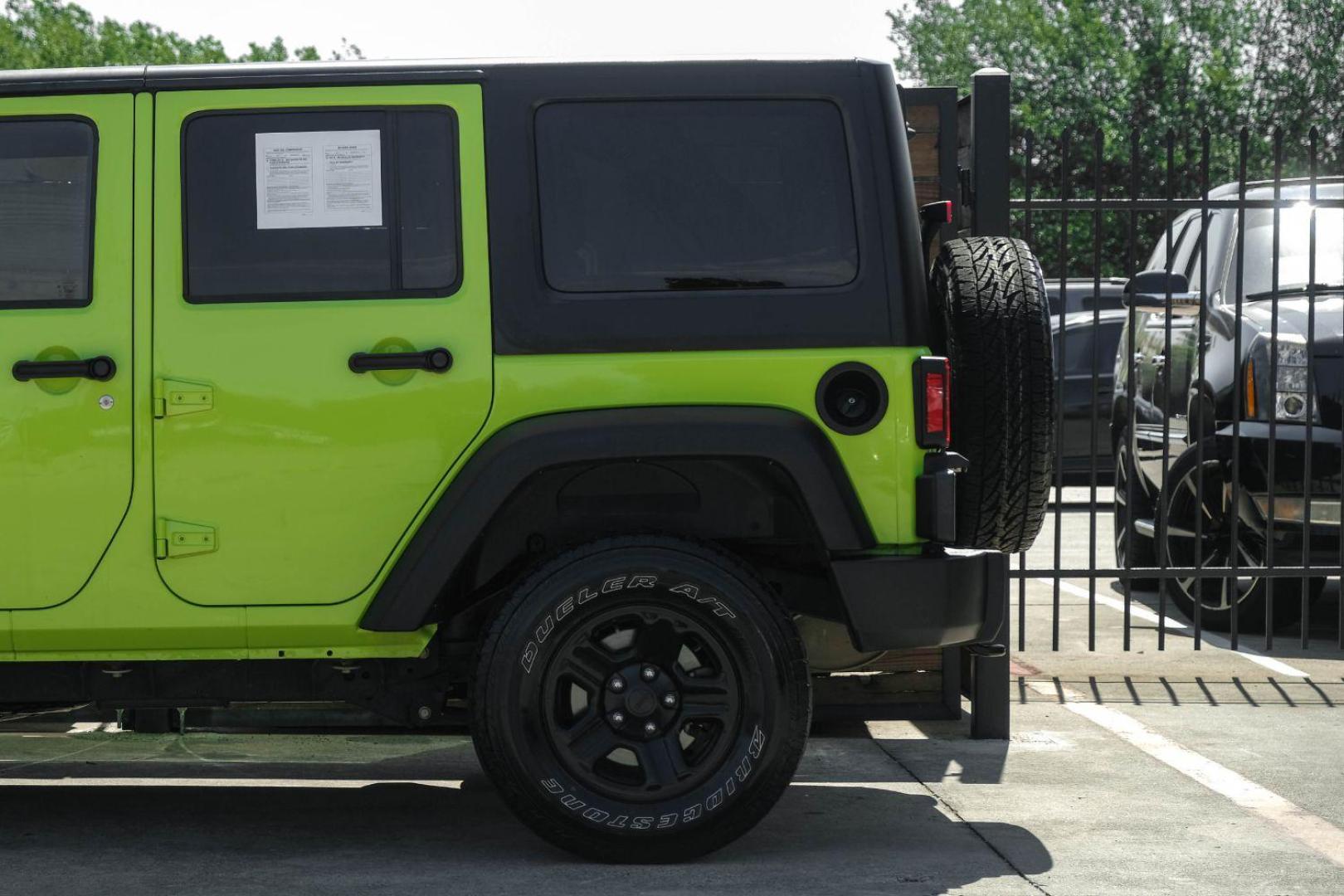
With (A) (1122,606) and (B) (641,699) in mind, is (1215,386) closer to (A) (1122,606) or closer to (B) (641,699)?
(A) (1122,606)

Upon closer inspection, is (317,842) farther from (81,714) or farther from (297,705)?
(81,714)

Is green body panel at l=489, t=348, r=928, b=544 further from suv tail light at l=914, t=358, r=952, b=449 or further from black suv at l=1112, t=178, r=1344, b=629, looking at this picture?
black suv at l=1112, t=178, r=1344, b=629

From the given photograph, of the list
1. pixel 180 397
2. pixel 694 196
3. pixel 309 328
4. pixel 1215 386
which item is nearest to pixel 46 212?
pixel 180 397

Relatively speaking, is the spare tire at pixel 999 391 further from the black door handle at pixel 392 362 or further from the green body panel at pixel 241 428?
the black door handle at pixel 392 362

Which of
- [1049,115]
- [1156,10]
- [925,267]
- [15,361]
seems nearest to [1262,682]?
[925,267]

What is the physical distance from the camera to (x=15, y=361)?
14.2ft

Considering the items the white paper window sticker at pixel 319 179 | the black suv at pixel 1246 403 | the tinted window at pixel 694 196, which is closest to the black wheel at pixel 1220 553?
the black suv at pixel 1246 403

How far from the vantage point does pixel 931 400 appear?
4.42 metres

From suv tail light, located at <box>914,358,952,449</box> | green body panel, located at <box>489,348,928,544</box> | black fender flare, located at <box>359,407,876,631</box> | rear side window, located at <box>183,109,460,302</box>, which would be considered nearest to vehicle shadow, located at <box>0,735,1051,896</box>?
black fender flare, located at <box>359,407,876,631</box>

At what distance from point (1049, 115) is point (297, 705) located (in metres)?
32.2

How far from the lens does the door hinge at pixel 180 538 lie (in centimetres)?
436

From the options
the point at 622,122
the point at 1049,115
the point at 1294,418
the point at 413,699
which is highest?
the point at 1049,115

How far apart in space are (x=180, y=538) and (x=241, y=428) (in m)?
0.32

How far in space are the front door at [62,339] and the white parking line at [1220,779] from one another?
3.29 m
